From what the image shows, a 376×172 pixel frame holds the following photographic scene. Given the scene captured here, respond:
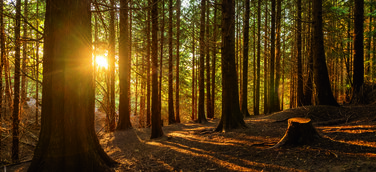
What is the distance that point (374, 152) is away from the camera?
3.67 m

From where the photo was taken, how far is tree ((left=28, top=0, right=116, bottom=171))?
10.7 ft

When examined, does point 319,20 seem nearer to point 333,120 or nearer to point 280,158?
point 333,120

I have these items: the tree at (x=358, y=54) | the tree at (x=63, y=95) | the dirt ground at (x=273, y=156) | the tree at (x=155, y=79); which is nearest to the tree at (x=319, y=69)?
the tree at (x=358, y=54)

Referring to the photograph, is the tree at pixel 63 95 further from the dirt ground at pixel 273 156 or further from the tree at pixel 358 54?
the tree at pixel 358 54

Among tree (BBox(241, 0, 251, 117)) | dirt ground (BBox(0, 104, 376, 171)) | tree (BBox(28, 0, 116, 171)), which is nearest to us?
tree (BBox(28, 0, 116, 171))

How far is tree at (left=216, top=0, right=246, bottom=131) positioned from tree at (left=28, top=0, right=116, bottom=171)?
5.73 meters

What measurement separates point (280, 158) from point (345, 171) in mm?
1186

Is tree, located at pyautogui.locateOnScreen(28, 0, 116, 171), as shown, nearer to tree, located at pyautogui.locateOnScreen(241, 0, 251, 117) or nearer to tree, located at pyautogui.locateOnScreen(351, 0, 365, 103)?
tree, located at pyautogui.locateOnScreen(241, 0, 251, 117)

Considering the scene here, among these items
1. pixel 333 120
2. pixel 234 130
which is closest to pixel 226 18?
pixel 234 130

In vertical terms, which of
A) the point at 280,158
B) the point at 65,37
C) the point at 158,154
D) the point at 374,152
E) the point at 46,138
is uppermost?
the point at 65,37

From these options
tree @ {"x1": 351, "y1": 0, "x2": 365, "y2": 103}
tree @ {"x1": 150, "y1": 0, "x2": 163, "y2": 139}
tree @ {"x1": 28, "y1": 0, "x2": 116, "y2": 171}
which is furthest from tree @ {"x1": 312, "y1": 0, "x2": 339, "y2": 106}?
tree @ {"x1": 28, "y1": 0, "x2": 116, "y2": 171}

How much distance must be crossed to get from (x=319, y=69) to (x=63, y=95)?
10.6 metres

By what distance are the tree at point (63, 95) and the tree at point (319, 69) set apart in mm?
10184

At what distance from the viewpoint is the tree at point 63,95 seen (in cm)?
328
